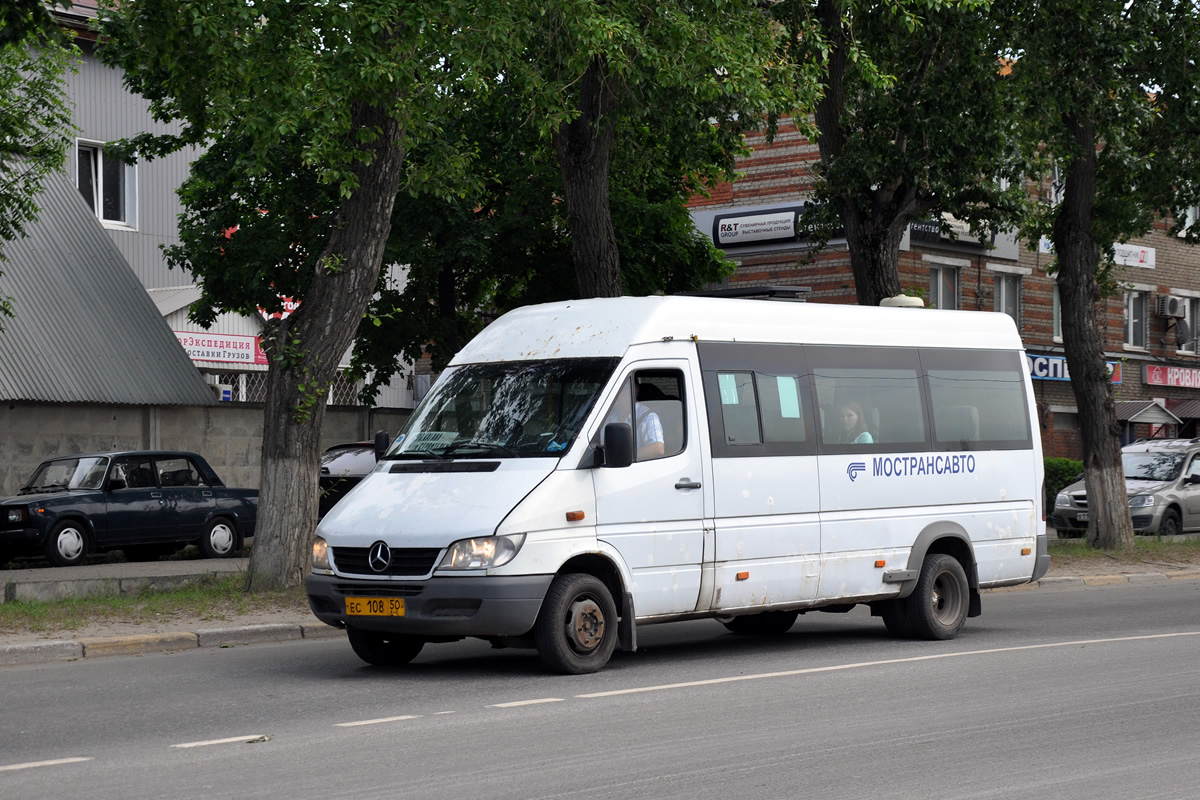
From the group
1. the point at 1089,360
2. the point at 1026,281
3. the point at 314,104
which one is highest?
the point at 1026,281

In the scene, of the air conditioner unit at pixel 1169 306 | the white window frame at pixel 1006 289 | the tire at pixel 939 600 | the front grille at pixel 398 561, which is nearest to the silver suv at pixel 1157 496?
the white window frame at pixel 1006 289

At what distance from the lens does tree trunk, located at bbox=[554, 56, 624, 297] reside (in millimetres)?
17859

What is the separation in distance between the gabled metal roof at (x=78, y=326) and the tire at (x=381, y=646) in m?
14.6

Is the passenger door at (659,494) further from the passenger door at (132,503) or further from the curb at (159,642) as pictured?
the passenger door at (132,503)

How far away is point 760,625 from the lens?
13594 millimetres

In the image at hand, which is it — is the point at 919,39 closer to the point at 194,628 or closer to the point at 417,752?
the point at 194,628

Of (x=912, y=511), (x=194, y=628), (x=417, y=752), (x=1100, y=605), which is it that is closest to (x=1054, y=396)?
(x=1100, y=605)

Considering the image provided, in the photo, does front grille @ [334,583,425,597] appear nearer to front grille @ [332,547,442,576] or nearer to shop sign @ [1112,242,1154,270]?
front grille @ [332,547,442,576]

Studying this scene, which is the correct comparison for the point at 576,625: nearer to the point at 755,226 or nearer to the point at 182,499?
the point at 182,499

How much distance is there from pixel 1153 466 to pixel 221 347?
21.2m

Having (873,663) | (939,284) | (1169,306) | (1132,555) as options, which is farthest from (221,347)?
(873,663)

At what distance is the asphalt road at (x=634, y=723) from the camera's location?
22.5 ft

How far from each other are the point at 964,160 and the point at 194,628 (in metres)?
11.6

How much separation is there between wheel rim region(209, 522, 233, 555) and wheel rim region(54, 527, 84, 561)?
84.5 inches
